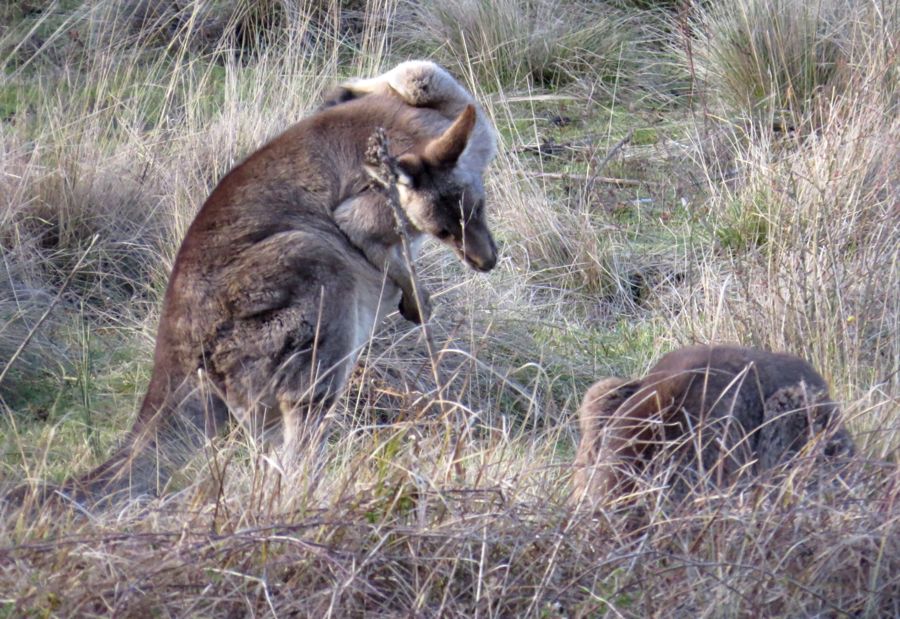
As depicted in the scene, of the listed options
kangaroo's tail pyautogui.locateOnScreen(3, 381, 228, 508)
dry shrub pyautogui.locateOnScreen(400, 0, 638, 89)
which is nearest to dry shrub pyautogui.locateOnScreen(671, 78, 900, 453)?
kangaroo's tail pyautogui.locateOnScreen(3, 381, 228, 508)

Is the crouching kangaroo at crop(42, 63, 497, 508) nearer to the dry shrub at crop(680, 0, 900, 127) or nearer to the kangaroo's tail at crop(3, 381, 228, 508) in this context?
the kangaroo's tail at crop(3, 381, 228, 508)

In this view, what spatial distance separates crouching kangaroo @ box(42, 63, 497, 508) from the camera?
479 cm

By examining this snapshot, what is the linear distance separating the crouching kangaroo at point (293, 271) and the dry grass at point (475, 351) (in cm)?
21

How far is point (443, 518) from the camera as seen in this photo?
366cm

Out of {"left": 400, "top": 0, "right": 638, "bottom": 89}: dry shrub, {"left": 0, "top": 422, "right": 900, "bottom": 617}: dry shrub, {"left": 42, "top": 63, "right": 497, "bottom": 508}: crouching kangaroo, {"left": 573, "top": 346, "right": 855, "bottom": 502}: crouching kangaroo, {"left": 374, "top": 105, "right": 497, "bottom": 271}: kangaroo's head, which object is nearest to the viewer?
{"left": 0, "top": 422, "right": 900, "bottom": 617}: dry shrub

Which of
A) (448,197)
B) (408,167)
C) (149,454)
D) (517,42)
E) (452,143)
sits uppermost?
(452,143)

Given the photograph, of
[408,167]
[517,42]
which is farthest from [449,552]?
[517,42]

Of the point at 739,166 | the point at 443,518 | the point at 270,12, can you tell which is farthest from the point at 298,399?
the point at 270,12

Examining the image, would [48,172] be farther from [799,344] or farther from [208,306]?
[799,344]

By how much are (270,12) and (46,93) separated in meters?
2.27

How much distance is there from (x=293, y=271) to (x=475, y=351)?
2.49ft

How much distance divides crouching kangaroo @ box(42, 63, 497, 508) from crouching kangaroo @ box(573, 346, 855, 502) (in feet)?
3.50

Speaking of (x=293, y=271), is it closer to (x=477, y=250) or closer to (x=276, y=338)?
(x=276, y=338)

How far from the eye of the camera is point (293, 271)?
16.0 ft
